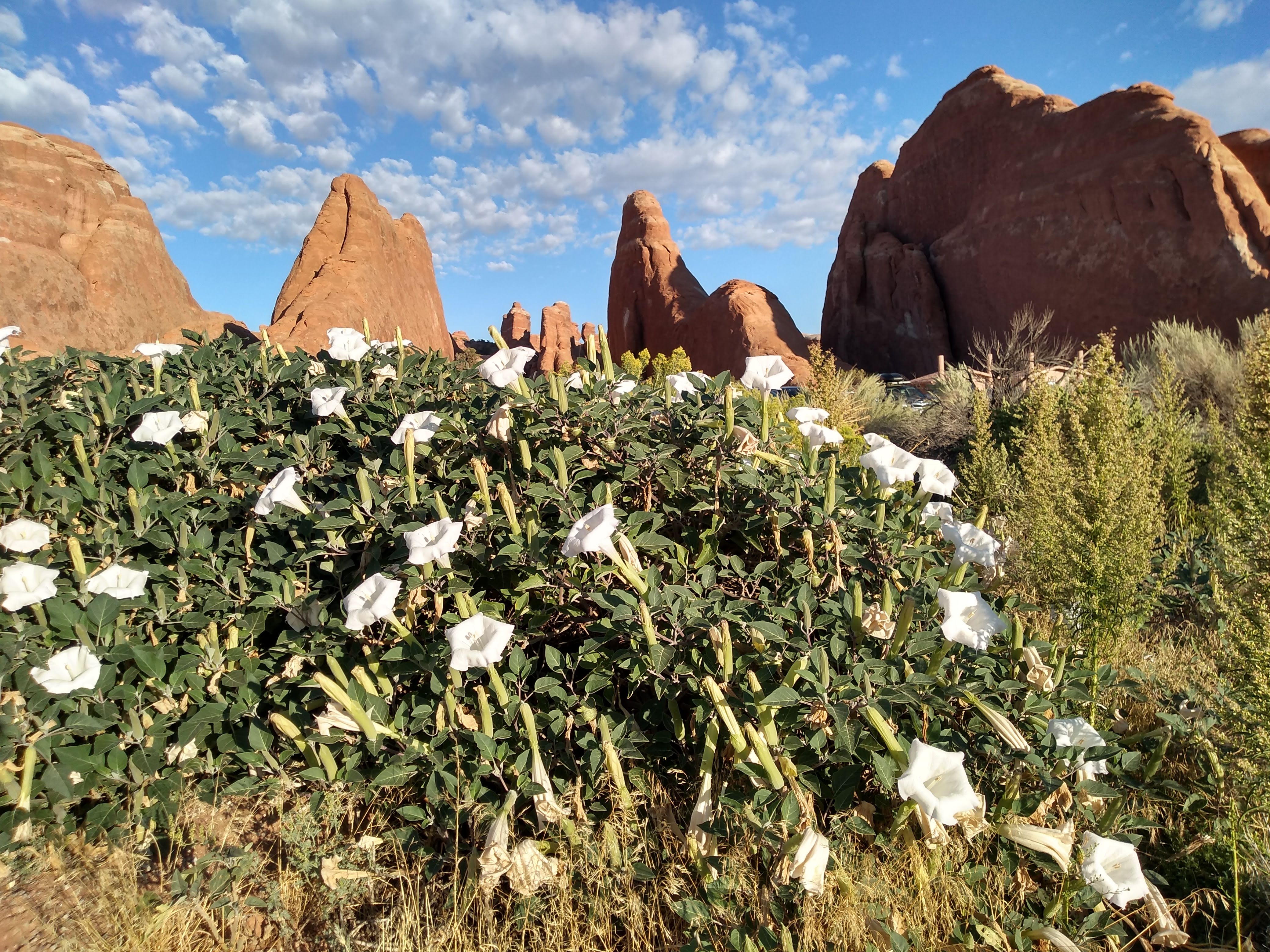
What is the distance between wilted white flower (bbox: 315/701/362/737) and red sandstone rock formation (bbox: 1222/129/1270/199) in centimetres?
2292

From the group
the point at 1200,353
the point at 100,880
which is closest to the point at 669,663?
the point at 100,880

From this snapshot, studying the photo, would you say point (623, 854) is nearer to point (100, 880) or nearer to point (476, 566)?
point (476, 566)

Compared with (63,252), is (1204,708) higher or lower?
lower

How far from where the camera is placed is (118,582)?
1.93 meters

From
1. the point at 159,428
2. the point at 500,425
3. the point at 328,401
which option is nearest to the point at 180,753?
the point at 159,428

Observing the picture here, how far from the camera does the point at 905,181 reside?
84.4 ft

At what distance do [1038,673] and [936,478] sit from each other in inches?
24.0

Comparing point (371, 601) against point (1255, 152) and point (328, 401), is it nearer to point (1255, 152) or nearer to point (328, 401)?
point (328, 401)

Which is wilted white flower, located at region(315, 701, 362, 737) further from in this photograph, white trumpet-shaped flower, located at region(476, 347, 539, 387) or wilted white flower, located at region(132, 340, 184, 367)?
wilted white flower, located at region(132, 340, 184, 367)

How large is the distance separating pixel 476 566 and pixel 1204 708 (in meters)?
2.27

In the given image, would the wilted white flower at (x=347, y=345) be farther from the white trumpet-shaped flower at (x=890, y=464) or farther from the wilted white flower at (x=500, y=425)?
the white trumpet-shaped flower at (x=890, y=464)

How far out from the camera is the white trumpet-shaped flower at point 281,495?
6.42ft

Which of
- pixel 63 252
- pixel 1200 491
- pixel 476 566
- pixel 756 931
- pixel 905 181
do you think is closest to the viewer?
pixel 756 931

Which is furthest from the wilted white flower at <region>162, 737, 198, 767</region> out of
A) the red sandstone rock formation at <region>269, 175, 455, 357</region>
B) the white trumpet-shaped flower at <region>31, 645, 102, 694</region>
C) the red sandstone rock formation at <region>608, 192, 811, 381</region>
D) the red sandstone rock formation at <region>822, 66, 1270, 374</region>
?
the red sandstone rock formation at <region>822, 66, 1270, 374</region>
